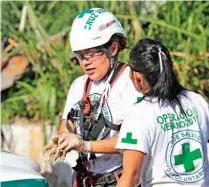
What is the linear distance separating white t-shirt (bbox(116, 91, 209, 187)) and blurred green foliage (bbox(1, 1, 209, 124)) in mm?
2792

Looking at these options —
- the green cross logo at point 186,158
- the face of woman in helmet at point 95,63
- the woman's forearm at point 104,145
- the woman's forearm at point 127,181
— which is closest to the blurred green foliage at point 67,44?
the face of woman in helmet at point 95,63

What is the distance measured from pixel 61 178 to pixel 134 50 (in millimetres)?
2798

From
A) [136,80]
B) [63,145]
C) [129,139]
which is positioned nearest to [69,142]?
[63,145]

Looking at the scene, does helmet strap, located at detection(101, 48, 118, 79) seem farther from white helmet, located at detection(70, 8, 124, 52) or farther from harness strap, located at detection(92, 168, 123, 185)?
harness strap, located at detection(92, 168, 123, 185)

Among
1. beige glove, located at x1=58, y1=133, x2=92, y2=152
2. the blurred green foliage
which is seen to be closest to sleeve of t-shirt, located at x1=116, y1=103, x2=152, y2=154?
beige glove, located at x1=58, y1=133, x2=92, y2=152

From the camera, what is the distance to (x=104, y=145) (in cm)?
381

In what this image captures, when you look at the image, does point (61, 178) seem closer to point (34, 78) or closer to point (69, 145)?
point (34, 78)

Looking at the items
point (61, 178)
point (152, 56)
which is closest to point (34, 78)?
point (61, 178)

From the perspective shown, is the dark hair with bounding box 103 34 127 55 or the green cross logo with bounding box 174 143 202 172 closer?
the green cross logo with bounding box 174 143 202 172

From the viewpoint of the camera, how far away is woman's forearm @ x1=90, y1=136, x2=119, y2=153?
12.4 feet

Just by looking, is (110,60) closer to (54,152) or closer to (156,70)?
(156,70)

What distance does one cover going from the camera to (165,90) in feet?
11.7

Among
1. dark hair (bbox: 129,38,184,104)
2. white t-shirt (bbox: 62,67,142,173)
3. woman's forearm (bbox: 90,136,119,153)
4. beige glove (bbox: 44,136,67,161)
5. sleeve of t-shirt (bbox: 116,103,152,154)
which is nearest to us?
sleeve of t-shirt (bbox: 116,103,152,154)

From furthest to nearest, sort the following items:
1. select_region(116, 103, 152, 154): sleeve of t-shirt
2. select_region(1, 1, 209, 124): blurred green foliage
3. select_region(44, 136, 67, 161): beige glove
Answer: select_region(1, 1, 209, 124): blurred green foliage
select_region(44, 136, 67, 161): beige glove
select_region(116, 103, 152, 154): sleeve of t-shirt
